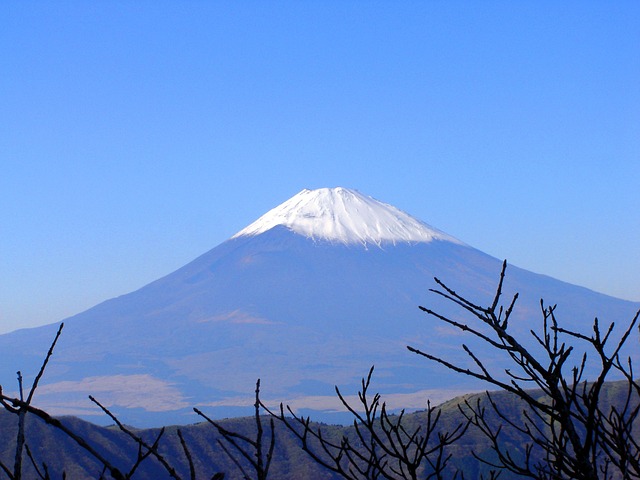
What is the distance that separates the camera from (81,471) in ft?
279

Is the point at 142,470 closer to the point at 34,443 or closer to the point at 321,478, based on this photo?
the point at 34,443

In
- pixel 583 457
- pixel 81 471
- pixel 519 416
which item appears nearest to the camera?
pixel 583 457

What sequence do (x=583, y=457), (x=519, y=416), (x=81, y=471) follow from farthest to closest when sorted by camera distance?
(x=519, y=416)
(x=81, y=471)
(x=583, y=457)

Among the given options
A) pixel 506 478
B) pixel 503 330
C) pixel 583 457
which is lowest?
pixel 506 478

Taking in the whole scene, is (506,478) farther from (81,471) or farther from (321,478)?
(81,471)

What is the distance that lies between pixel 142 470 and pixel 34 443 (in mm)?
10492

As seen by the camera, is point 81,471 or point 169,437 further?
point 169,437

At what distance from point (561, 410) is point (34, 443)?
9101 centimetres

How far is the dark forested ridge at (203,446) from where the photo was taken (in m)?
87.9

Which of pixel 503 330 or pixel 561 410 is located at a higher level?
pixel 503 330

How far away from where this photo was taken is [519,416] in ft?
322

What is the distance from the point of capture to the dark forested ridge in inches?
3460

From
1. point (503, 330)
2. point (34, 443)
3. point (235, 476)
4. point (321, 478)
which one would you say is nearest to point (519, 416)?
point (321, 478)

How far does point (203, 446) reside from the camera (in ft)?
323
